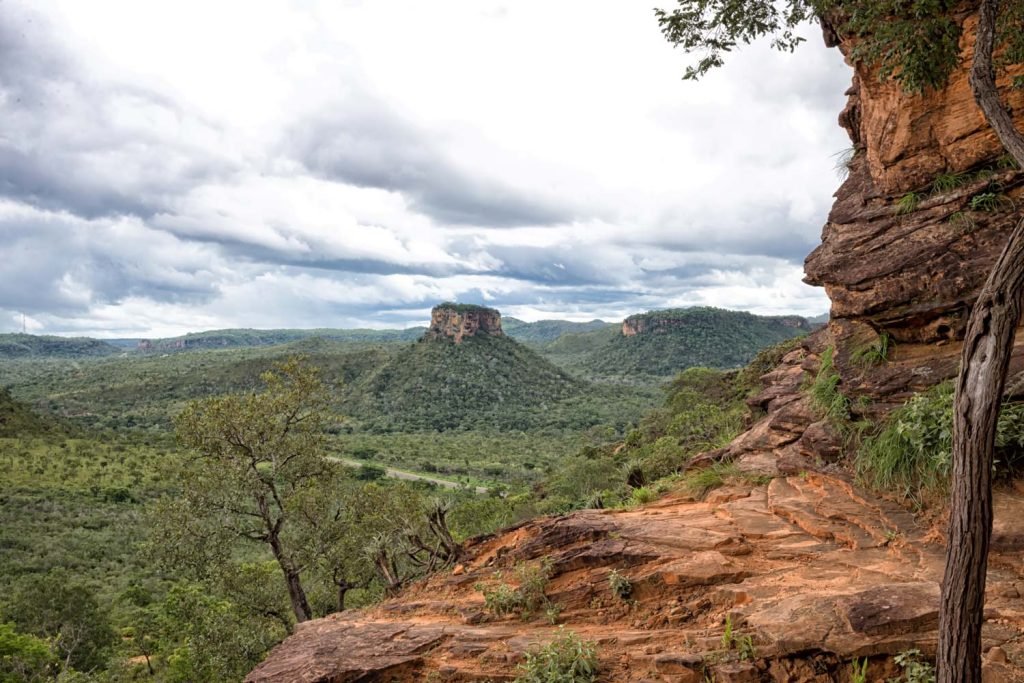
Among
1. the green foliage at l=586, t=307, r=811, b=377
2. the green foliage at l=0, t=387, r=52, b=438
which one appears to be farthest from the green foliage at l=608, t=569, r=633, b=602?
the green foliage at l=586, t=307, r=811, b=377

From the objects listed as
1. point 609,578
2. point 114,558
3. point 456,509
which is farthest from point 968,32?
point 114,558

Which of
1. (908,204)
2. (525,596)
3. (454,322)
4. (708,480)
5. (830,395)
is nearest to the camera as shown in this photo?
(525,596)

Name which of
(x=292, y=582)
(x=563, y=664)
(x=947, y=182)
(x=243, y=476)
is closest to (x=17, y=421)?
(x=243, y=476)

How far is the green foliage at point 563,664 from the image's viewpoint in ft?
17.9

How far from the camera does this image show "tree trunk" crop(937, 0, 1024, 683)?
378 centimetres

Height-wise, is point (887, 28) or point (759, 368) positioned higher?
point (887, 28)

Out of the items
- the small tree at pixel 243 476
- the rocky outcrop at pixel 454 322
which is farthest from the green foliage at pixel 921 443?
the rocky outcrop at pixel 454 322

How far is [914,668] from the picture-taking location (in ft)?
14.9

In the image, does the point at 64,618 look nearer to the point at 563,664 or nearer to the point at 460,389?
the point at 563,664

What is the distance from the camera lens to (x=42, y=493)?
46562 millimetres

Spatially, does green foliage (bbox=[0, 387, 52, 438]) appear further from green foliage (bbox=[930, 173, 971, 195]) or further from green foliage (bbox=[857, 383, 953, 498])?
green foliage (bbox=[930, 173, 971, 195])

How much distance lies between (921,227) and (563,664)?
824 centimetres

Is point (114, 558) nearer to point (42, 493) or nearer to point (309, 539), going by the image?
point (42, 493)

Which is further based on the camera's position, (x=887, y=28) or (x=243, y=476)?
(x=243, y=476)
